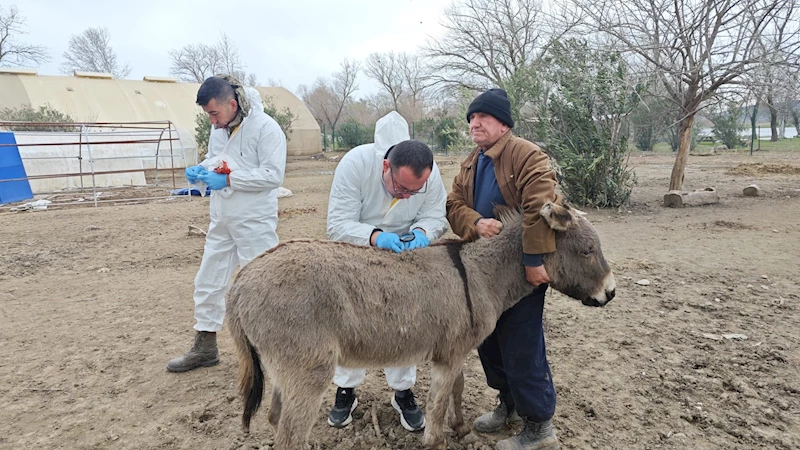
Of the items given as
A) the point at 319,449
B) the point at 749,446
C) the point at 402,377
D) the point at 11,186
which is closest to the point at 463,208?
the point at 402,377

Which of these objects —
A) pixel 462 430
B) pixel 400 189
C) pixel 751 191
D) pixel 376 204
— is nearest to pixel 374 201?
pixel 376 204

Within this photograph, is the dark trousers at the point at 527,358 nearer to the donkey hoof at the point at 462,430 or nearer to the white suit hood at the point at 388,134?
the donkey hoof at the point at 462,430

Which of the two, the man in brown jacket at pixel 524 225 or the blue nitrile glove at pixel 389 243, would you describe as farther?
the blue nitrile glove at pixel 389 243

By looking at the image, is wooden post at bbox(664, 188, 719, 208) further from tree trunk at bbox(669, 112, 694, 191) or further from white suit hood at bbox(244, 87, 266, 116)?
white suit hood at bbox(244, 87, 266, 116)

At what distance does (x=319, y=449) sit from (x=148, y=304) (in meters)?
3.87

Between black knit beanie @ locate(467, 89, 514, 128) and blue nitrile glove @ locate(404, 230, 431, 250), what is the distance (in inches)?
35.2

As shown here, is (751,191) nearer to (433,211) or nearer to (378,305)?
(433,211)

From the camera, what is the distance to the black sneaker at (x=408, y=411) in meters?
3.48

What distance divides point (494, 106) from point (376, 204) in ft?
3.58

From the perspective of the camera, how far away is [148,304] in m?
6.00

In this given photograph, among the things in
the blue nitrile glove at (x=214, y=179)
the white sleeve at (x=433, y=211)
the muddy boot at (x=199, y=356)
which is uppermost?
the blue nitrile glove at (x=214, y=179)

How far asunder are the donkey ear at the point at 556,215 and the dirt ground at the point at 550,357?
5.20ft

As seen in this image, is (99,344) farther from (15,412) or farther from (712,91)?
(712,91)

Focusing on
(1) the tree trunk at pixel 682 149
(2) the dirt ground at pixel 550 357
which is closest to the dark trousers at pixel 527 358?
(2) the dirt ground at pixel 550 357
